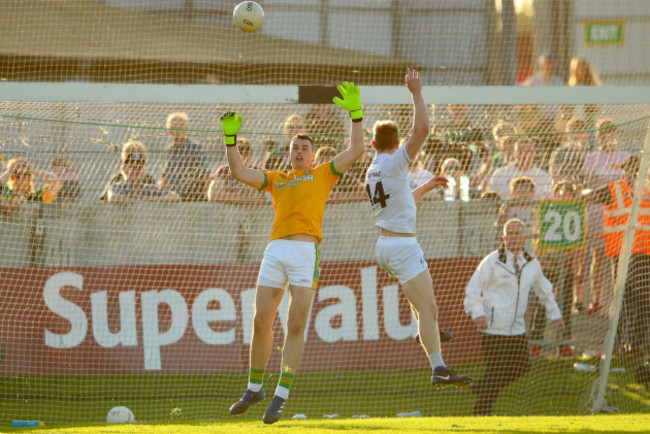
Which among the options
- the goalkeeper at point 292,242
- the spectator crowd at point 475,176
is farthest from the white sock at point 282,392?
the spectator crowd at point 475,176

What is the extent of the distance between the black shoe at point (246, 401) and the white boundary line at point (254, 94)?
353 centimetres

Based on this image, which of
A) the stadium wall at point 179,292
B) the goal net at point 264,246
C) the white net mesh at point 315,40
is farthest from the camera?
the white net mesh at point 315,40

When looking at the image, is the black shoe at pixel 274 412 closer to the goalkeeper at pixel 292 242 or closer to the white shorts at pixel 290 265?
the goalkeeper at pixel 292 242

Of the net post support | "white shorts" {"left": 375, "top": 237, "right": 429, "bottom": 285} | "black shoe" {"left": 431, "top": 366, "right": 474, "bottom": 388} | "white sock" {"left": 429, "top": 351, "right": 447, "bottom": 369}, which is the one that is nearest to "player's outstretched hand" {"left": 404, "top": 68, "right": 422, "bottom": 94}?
"white shorts" {"left": 375, "top": 237, "right": 429, "bottom": 285}

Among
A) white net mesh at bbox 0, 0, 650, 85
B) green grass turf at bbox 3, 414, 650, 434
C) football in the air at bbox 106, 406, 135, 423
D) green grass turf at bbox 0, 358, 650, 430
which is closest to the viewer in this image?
green grass turf at bbox 3, 414, 650, 434

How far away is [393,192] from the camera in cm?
856

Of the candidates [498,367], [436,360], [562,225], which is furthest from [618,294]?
[436,360]

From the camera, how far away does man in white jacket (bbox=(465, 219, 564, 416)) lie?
11102 mm

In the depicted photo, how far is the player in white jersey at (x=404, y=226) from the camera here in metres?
8.49

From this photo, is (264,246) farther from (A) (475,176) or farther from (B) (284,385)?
(B) (284,385)

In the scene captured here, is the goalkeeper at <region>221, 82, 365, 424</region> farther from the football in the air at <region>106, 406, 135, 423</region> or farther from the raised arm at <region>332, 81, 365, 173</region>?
the football in the air at <region>106, 406, 135, 423</region>

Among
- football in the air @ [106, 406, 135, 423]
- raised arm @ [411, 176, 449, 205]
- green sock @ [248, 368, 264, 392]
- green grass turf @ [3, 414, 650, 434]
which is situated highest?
raised arm @ [411, 176, 449, 205]

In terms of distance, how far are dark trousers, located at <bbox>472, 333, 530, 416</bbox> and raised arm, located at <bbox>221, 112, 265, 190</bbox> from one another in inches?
148

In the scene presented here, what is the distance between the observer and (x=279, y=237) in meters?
8.70
